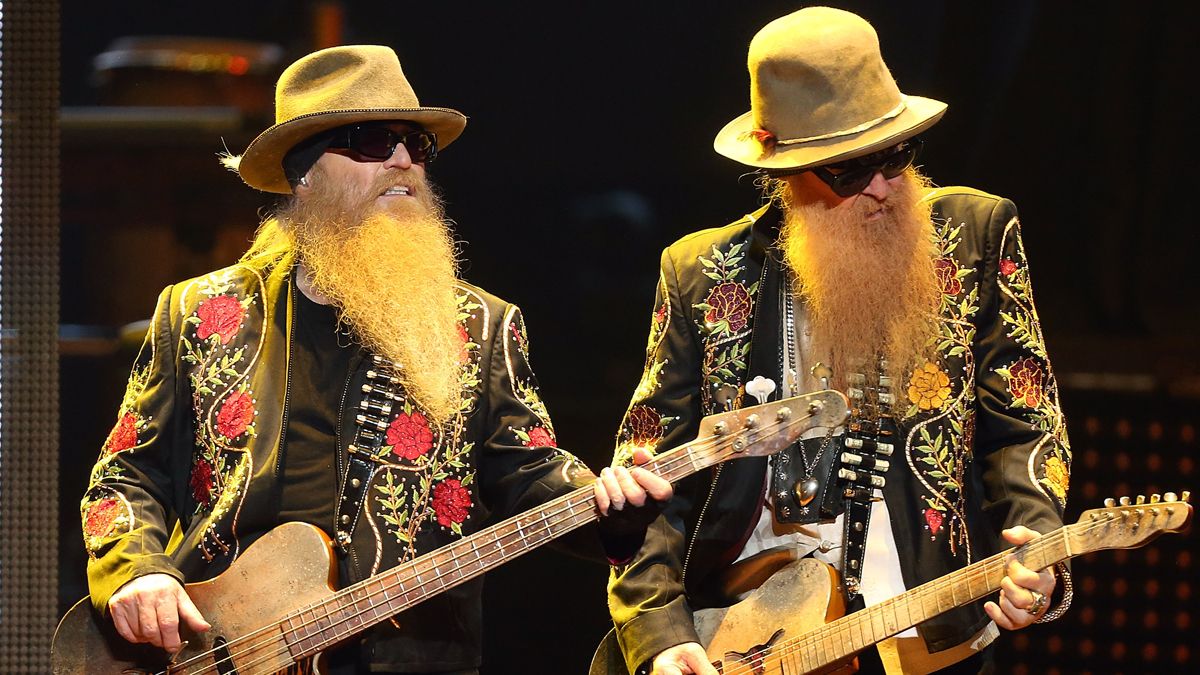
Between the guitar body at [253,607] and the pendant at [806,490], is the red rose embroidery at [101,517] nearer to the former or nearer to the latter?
the guitar body at [253,607]

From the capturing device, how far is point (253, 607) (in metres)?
Result: 2.96

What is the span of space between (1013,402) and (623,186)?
1858mm

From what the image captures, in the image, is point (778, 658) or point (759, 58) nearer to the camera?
point (778, 658)

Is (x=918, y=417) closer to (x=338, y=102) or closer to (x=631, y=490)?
(x=631, y=490)

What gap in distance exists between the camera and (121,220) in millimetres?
4633

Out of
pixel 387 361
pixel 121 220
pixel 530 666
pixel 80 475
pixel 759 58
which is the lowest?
pixel 530 666

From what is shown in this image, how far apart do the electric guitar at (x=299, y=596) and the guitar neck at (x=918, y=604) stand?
44 cm

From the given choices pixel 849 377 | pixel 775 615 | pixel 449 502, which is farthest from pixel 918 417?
pixel 449 502

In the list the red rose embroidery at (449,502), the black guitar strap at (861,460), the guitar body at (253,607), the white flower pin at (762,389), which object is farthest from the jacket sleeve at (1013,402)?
the guitar body at (253,607)

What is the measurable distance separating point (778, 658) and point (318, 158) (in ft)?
5.29

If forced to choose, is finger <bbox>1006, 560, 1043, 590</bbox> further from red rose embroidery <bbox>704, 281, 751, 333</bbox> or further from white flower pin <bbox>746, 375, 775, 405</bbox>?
red rose embroidery <bbox>704, 281, 751, 333</bbox>

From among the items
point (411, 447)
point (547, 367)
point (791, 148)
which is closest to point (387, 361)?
point (411, 447)

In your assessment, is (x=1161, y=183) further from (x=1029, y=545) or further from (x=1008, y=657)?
(x=1029, y=545)

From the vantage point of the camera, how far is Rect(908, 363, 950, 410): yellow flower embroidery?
301 centimetres
